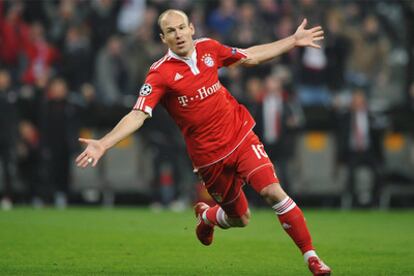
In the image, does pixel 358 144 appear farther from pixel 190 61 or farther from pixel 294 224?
pixel 294 224

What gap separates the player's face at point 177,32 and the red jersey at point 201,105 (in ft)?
0.37

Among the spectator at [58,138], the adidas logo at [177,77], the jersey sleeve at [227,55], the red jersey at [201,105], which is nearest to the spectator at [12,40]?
the spectator at [58,138]

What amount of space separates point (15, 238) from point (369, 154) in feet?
31.0

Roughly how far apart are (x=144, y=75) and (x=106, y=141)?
498 inches

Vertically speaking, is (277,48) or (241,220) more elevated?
(277,48)

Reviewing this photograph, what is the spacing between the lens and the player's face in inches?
402

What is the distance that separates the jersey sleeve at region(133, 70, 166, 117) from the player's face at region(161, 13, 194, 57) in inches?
13.2

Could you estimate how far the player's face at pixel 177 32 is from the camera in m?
10.2

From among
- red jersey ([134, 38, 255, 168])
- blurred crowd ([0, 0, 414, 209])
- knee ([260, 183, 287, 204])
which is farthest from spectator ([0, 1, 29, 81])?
knee ([260, 183, 287, 204])

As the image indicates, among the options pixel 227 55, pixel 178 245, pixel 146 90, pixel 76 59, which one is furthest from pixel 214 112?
pixel 76 59

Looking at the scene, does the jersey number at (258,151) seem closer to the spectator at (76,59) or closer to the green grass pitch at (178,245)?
Answer: the green grass pitch at (178,245)

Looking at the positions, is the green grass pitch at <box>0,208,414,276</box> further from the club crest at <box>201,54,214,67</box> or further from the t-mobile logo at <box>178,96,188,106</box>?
the club crest at <box>201,54,214,67</box>

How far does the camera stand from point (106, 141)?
915 cm

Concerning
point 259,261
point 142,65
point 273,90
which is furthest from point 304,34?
point 142,65
